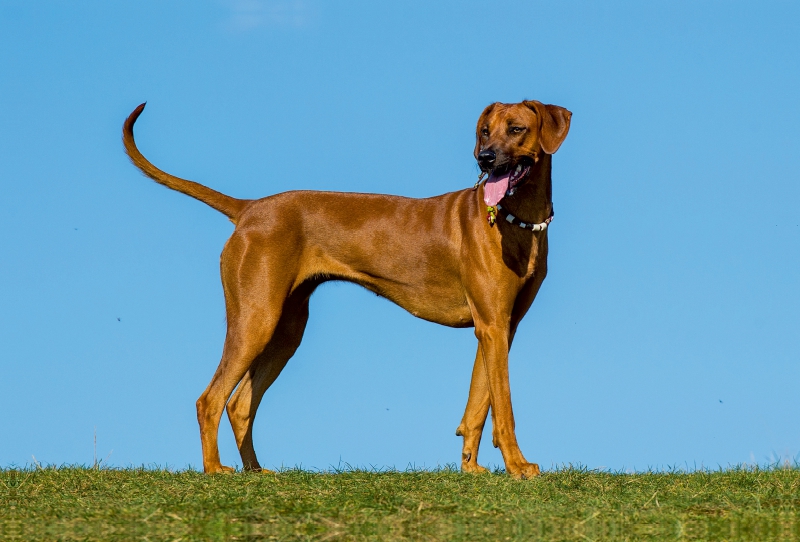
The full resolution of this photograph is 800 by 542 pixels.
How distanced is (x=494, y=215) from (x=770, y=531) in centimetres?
324

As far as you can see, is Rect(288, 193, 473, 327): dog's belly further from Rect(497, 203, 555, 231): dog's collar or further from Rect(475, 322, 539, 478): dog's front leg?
Rect(475, 322, 539, 478): dog's front leg

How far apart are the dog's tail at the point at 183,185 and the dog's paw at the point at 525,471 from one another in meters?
3.17

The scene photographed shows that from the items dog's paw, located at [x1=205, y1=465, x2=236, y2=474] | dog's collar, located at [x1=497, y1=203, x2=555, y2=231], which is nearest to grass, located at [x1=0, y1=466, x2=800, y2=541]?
dog's paw, located at [x1=205, y1=465, x2=236, y2=474]

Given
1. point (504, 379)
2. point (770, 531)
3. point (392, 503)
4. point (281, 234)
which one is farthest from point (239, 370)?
point (770, 531)

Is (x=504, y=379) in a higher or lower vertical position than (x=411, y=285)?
lower

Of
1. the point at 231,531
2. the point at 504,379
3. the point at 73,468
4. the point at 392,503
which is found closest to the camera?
the point at 231,531

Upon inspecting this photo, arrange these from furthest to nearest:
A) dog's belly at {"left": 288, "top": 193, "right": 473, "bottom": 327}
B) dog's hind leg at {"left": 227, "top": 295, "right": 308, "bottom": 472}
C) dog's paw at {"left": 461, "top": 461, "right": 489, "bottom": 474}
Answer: dog's hind leg at {"left": 227, "top": 295, "right": 308, "bottom": 472} < dog's belly at {"left": 288, "top": 193, "right": 473, "bottom": 327} < dog's paw at {"left": 461, "top": 461, "right": 489, "bottom": 474}

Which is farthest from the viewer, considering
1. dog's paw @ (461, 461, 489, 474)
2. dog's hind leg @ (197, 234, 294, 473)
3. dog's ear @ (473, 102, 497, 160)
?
dog's hind leg @ (197, 234, 294, 473)

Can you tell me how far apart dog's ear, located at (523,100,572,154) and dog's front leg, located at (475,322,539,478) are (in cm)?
139

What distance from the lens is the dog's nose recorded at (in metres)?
7.15

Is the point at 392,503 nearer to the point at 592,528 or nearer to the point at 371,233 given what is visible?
the point at 592,528

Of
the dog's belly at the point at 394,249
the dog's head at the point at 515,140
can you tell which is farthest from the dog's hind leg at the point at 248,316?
the dog's head at the point at 515,140

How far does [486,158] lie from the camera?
7164mm

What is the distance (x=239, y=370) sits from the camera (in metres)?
8.04
